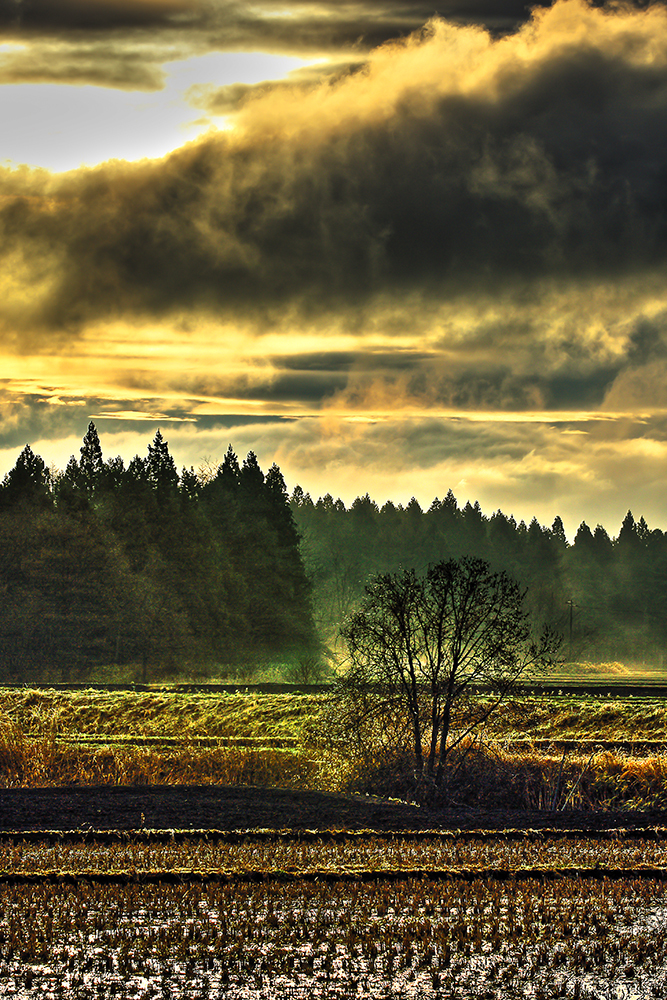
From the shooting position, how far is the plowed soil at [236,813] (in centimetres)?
1842

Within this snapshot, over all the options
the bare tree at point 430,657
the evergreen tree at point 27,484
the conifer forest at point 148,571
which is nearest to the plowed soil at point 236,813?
the bare tree at point 430,657

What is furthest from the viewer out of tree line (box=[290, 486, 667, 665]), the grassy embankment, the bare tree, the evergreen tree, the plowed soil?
tree line (box=[290, 486, 667, 665])

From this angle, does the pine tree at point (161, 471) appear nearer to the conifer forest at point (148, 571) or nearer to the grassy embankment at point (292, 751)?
the conifer forest at point (148, 571)

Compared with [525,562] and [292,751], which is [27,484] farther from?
[525,562]

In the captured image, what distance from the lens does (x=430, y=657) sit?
26.7 metres

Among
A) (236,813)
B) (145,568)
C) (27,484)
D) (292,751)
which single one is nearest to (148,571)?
(145,568)

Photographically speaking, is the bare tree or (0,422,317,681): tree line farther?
(0,422,317,681): tree line

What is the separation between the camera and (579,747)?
30781mm

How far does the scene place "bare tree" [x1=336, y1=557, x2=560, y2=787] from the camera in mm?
26000

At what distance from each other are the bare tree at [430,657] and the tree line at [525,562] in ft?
258

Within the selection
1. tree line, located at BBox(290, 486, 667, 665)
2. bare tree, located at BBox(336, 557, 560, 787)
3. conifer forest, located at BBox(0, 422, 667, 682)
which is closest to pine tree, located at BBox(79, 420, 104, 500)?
conifer forest, located at BBox(0, 422, 667, 682)

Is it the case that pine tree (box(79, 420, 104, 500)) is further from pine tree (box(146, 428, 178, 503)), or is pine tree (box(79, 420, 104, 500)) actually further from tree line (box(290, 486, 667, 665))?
tree line (box(290, 486, 667, 665))

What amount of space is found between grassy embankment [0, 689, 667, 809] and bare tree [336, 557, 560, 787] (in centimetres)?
118

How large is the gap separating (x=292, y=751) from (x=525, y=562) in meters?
103
